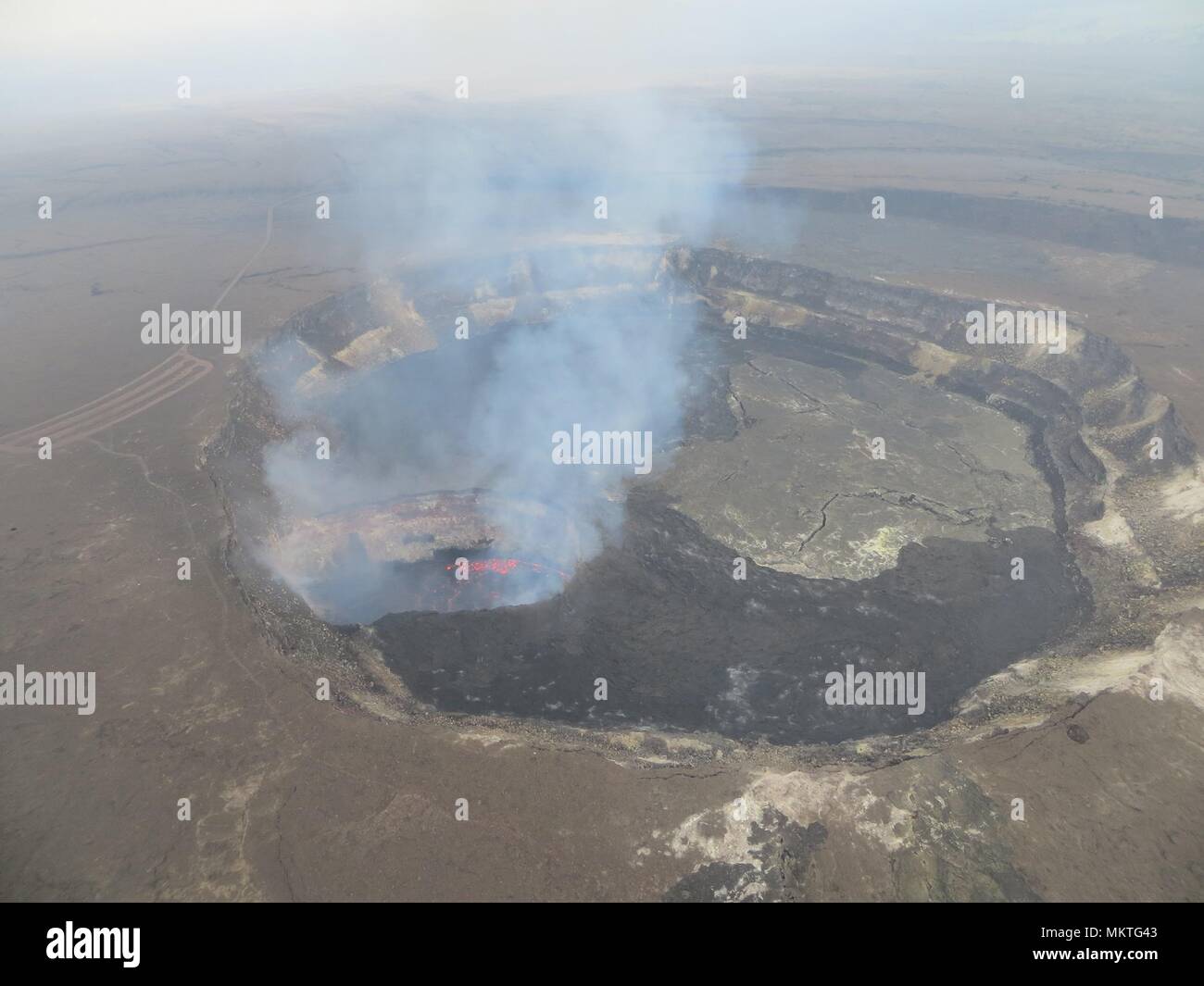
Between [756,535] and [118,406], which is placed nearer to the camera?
[756,535]

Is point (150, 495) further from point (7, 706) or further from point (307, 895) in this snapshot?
point (307, 895)

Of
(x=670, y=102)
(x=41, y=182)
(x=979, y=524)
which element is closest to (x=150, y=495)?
(x=979, y=524)

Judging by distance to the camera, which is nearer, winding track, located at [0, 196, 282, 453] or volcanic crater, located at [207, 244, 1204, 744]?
volcanic crater, located at [207, 244, 1204, 744]

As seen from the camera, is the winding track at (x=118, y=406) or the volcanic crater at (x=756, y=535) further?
the winding track at (x=118, y=406)
